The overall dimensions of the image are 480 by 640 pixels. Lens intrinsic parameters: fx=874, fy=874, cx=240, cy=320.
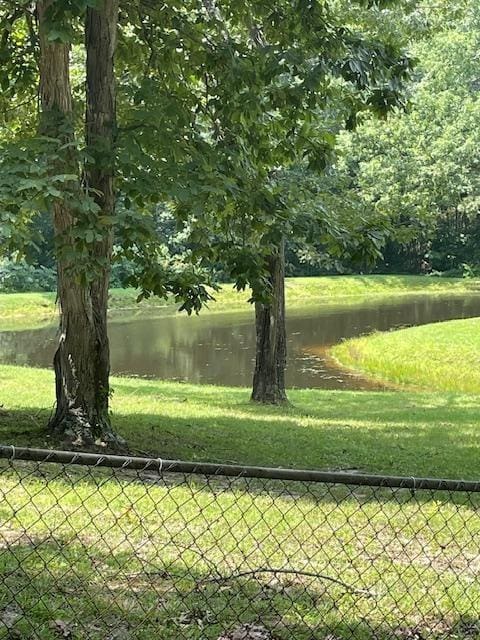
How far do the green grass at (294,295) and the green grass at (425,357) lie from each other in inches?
548

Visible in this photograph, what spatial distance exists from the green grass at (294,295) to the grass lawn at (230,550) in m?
25.7

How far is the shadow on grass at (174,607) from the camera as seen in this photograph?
391cm

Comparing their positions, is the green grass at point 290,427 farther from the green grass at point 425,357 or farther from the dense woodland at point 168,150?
the green grass at point 425,357

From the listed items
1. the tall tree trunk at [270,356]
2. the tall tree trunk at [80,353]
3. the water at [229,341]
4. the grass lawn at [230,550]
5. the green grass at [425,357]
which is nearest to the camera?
the grass lawn at [230,550]

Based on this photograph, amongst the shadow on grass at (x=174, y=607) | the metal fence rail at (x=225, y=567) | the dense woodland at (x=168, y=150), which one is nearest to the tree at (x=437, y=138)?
the dense woodland at (x=168, y=150)

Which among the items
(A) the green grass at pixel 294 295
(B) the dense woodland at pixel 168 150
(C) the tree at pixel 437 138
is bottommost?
(A) the green grass at pixel 294 295

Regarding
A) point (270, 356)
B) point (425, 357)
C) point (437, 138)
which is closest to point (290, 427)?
point (270, 356)

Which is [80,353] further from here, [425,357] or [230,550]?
[425,357]

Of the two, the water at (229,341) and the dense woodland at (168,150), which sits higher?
the dense woodland at (168,150)

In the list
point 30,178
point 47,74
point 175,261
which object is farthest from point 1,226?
point 175,261

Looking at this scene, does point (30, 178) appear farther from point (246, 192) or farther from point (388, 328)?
point (388, 328)

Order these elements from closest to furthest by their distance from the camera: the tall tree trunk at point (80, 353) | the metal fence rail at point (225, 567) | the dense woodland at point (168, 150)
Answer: the metal fence rail at point (225, 567), the dense woodland at point (168, 150), the tall tree trunk at point (80, 353)

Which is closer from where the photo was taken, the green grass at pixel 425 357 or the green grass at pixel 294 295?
the green grass at pixel 425 357

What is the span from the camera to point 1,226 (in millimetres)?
5961
